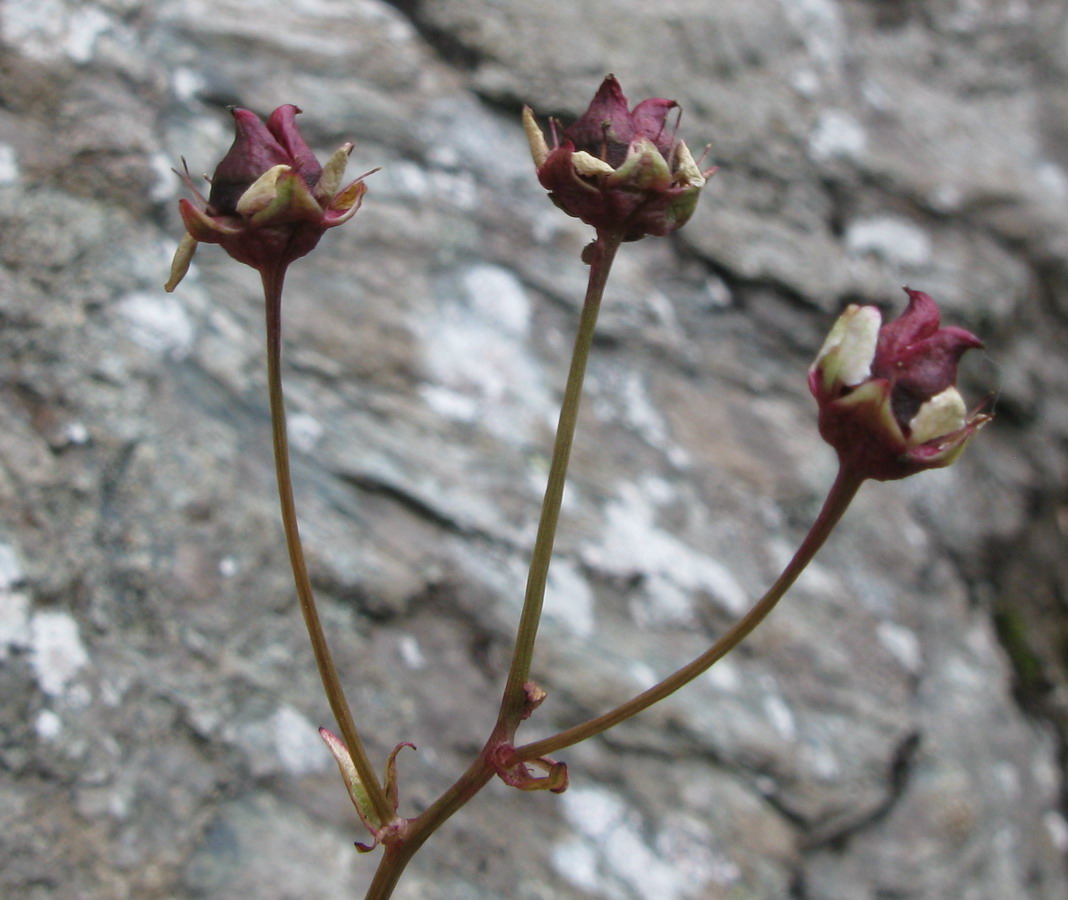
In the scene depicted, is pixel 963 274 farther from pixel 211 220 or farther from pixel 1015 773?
pixel 211 220

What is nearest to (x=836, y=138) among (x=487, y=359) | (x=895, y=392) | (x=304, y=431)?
(x=487, y=359)

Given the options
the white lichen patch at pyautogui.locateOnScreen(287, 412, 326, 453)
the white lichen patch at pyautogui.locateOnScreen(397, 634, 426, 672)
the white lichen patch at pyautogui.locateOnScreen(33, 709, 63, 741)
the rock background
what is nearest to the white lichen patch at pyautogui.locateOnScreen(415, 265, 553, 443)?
the rock background

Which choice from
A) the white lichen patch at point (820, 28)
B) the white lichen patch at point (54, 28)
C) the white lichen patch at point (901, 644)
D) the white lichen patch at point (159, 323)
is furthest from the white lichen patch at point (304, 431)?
the white lichen patch at point (820, 28)

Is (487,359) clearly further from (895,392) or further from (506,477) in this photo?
(895,392)

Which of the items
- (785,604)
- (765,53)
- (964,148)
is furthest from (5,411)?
(964,148)

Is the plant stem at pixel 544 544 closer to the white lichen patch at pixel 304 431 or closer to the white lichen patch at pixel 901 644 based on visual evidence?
the white lichen patch at pixel 304 431

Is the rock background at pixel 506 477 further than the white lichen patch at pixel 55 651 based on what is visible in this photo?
Yes

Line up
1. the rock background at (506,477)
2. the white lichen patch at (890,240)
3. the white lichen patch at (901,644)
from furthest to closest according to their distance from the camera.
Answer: the white lichen patch at (890,240), the white lichen patch at (901,644), the rock background at (506,477)

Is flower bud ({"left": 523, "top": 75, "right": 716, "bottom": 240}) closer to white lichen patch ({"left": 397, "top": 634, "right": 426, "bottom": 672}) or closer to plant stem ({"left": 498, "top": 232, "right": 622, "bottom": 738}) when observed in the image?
plant stem ({"left": 498, "top": 232, "right": 622, "bottom": 738})
